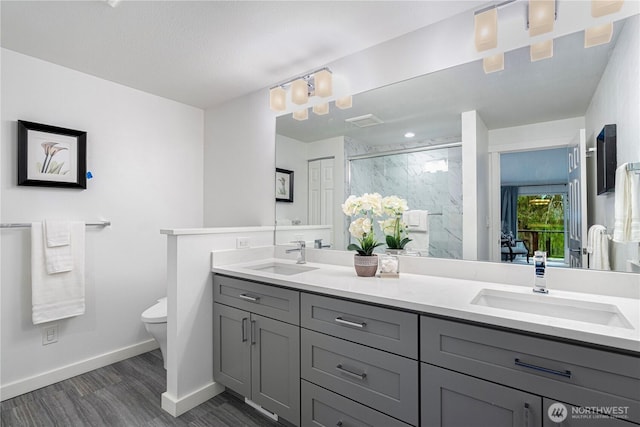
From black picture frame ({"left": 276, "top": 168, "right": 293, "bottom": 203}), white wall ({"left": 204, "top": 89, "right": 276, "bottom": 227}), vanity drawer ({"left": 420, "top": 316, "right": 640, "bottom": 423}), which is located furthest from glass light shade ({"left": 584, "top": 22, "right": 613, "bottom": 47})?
white wall ({"left": 204, "top": 89, "right": 276, "bottom": 227})

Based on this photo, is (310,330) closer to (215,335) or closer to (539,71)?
(215,335)

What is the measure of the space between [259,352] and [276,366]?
146 millimetres

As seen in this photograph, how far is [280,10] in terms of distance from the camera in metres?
1.73

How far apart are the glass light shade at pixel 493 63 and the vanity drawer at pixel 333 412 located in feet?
5.78

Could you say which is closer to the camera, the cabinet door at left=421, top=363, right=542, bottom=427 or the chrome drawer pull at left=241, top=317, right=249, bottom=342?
the cabinet door at left=421, top=363, right=542, bottom=427

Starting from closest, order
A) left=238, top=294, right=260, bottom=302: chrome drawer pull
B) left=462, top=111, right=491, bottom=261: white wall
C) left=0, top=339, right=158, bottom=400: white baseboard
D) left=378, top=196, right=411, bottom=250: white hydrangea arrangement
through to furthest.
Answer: left=462, top=111, right=491, bottom=261: white wall < left=238, top=294, right=260, bottom=302: chrome drawer pull < left=378, top=196, right=411, bottom=250: white hydrangea arrangement < left=0, top=339, right=158, bottom=400: white baseboard

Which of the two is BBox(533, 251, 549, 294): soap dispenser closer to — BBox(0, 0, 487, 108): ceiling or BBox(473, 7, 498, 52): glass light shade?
BBox(473, 7, 498, 52): glass light shade

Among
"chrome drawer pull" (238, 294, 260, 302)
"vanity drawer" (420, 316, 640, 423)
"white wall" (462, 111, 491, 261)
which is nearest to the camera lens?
"vanity drawer" (420, 316, 640, 423)

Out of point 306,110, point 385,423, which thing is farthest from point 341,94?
point 385,423

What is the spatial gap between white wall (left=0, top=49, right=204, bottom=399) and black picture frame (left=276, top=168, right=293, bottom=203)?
3.62 feet

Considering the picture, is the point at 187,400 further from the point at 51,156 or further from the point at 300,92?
the point at 300,92

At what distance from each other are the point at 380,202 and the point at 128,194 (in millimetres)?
2183

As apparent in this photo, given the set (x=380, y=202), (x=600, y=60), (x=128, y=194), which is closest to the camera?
(x=600, y=60)

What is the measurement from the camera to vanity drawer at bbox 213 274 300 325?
164 centimetres
